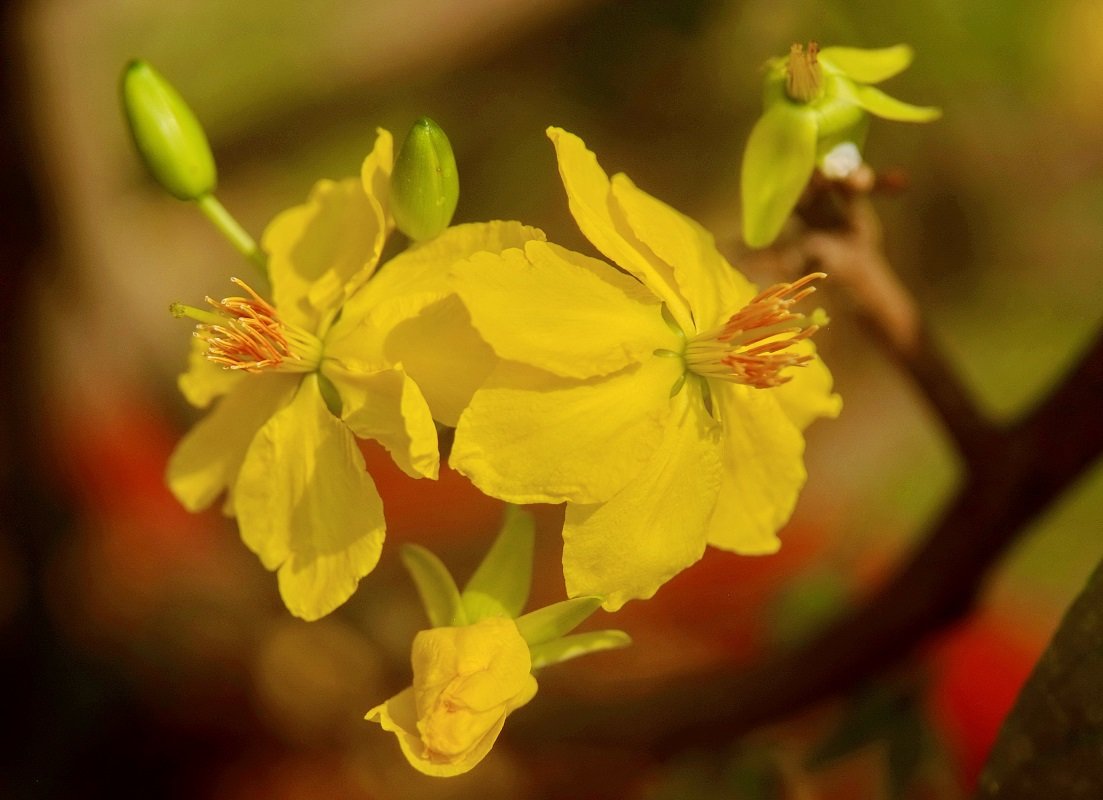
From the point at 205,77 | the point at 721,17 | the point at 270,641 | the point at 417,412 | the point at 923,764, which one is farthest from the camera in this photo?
the point at 205,77

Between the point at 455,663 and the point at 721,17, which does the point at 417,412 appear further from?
the point at 721,17

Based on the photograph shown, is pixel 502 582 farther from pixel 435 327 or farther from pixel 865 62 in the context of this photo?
pixel 865 62

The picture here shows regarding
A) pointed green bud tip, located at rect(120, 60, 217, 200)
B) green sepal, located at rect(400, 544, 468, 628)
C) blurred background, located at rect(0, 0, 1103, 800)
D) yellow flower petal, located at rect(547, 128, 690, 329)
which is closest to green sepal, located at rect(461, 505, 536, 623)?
green sepal, located at rect(400, 544, 468, 628)

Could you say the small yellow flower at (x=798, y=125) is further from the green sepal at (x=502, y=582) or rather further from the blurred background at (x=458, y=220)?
the blurred background at (x=458, y=220)

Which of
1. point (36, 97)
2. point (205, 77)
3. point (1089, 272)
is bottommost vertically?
point (1089, 272)

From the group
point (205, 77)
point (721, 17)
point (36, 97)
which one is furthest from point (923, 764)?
point (205, 77)
